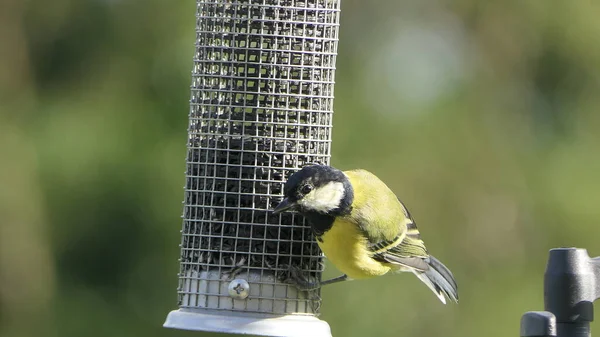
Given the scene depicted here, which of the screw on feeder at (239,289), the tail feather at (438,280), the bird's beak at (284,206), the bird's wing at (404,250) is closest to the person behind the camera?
the bird's beak at (284,206)

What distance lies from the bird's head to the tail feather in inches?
38.8

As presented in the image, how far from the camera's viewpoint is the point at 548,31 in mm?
9516

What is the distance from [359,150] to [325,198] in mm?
3693

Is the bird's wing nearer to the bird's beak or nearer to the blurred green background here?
the bird's beak

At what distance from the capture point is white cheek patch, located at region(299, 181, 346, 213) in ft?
17.1

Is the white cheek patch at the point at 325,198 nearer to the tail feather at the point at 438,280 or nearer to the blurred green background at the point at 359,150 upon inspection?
the tail feather at the point at 438,280

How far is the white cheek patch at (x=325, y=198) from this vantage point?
5203mm

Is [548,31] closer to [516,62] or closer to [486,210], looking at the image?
[516,62]

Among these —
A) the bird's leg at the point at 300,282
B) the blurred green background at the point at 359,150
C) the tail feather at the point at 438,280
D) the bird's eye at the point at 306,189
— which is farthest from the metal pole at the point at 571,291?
the blurred green background at the point at 359,150

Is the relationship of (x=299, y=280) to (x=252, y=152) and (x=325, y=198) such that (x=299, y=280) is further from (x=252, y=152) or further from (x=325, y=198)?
(x=252, y=152)

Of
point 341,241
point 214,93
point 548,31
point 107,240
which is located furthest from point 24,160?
point 548,31

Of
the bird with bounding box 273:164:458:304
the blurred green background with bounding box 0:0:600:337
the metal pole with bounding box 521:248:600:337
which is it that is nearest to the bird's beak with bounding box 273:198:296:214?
the bird with bounding box 273:164:458:304

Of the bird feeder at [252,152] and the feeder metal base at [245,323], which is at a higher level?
the bird feeder at [252,152]

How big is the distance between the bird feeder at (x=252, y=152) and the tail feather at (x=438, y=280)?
914 mm
